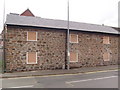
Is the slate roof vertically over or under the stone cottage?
over

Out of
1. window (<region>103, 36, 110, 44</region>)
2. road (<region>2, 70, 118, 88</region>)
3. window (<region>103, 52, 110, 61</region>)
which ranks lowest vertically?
road (<region>2, 70, 118, 88</region>)

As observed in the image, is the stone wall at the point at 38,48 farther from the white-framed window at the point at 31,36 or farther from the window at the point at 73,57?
the window at the point at 73,57

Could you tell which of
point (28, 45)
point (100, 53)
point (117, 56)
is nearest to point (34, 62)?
point (28, 45)

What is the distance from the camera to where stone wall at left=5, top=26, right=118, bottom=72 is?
1377 centimetres

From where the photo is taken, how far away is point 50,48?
1545 cm

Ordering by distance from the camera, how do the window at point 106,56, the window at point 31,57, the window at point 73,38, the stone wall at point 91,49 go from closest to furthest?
the window at point 31,57
the window at point 73,38
the stone wall at point 91,49
the window at point 106,56

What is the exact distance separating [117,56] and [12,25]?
1593 centimetres

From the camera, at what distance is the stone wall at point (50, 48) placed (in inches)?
542

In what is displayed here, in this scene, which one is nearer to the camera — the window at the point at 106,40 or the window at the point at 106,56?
the window at the point at 106,56

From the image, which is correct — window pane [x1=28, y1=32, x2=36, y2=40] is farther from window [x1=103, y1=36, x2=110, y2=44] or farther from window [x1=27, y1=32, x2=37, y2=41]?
window [x1=103, y1=36, x2=110, y2=44]

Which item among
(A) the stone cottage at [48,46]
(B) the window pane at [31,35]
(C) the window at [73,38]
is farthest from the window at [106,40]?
(B) the window pane at [31,35]

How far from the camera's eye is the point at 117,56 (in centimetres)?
2030

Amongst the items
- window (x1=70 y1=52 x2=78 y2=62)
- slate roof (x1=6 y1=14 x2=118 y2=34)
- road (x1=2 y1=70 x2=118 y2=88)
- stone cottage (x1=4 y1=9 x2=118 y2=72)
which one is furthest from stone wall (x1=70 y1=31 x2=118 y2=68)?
road (x1=2 y1=70 x2=118 y2=88)

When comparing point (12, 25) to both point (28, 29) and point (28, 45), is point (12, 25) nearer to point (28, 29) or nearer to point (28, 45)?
point (28, 29)
